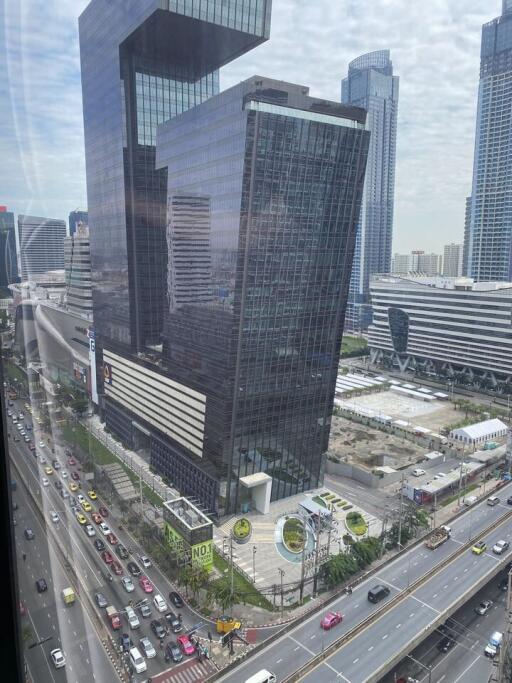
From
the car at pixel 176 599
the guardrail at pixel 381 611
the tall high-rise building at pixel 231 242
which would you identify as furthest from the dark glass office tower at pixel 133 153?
the guardrail at pixel 381 611

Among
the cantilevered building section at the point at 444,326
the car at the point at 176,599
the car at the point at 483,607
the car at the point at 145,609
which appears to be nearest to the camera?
the car at the point at 145,609

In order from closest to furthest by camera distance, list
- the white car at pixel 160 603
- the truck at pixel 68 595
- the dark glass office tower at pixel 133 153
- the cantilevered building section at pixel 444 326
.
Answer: the truck at pixel 68 595 < the white car at pixel 160 603 < the dark glass office tower at pixel 133 153 < the cantilevered building section at pixel 444 326

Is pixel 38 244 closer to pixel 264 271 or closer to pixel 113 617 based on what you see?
pixel 113 617

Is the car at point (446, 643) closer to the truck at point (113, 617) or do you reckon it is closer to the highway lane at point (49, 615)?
the truck at point (113, 617)

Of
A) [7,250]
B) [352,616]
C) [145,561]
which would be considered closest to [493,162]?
[352,616]

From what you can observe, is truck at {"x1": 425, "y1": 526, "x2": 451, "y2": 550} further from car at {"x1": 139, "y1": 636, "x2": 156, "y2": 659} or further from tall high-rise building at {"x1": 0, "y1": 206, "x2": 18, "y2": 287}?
tall high-rise building at {"x1": 0, "y1": 206, "x2": 18, "y2": 287}

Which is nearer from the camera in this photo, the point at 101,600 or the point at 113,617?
the point at 113,617
